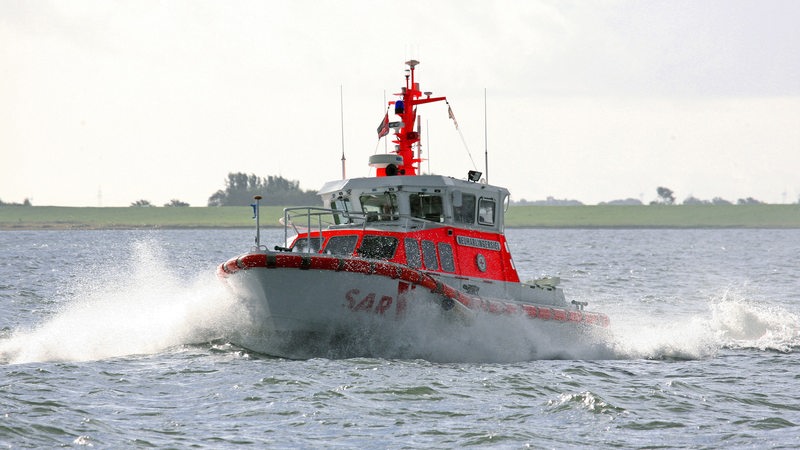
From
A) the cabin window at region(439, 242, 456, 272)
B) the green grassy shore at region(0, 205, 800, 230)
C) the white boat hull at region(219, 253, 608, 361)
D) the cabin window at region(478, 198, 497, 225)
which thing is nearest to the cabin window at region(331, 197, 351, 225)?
the cabin window at region(439, 242, 456, 272)

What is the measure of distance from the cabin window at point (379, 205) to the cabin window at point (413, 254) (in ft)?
2.80

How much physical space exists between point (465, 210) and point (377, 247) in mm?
2181

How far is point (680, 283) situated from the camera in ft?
136

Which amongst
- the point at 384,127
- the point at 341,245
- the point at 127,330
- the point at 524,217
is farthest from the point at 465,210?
the point at 524,217

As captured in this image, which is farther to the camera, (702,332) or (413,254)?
(702,332)

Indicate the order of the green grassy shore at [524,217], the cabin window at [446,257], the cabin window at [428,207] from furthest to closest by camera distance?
the green grassy shore at [524,217], the cabin window at [428,207], the cabin window at [446,257]

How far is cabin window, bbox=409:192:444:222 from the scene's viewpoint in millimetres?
18984

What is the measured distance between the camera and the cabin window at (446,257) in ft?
61.2

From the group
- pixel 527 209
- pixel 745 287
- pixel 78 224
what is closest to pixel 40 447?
pixel 745 287

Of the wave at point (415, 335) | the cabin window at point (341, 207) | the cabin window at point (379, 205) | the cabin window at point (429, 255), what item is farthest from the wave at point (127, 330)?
the cabin window at point (429, 255)

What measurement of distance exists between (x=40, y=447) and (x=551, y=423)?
579cm

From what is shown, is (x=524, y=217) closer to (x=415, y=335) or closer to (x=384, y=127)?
(x=384, y=127)

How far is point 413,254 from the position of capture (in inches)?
712

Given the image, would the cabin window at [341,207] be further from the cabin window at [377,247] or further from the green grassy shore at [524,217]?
the green grassy shore at [524,217]
